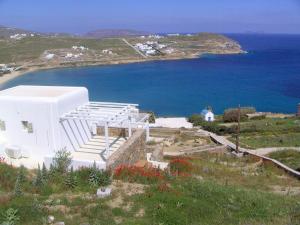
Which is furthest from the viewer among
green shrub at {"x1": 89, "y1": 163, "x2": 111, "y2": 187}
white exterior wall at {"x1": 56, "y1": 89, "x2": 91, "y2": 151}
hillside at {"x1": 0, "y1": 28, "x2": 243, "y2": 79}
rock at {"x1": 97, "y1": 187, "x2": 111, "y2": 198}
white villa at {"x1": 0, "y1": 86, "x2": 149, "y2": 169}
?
hillside at {"x1": 0, "y1": 28, "x2": 243, "y2": 79}

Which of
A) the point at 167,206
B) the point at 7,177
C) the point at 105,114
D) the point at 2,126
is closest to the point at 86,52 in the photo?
the point at 2,126

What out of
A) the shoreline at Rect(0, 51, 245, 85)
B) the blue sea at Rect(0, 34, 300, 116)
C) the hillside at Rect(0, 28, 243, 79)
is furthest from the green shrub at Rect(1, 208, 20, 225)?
the hillside at Rect(0, 28, 243, 79)

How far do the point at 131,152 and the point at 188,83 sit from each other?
66.6 m

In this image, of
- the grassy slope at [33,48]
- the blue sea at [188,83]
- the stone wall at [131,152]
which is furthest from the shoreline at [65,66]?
the stone wall at [131,152]

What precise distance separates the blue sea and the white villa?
4059 cm

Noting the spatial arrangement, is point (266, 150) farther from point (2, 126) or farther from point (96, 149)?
point (2, 126)

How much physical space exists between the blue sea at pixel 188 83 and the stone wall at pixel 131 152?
39.3 m

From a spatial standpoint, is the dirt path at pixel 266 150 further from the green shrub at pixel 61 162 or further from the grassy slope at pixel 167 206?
the green shrub at pixel 61 162

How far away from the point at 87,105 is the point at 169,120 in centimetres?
2632

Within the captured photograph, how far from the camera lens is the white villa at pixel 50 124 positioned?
1266cm

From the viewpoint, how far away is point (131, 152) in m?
13.7

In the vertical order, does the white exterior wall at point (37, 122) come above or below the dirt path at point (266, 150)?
above

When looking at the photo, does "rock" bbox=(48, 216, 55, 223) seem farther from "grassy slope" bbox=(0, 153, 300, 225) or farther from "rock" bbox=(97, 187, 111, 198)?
"rock" bbox=(97, 187, 111, 198)

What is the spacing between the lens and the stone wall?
12195mm
